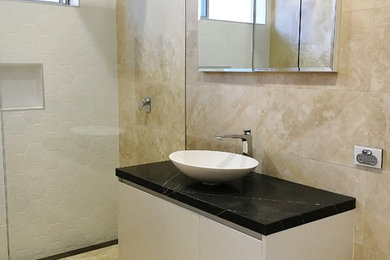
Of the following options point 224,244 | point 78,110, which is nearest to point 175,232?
point 224,244

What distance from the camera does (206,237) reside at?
190cm

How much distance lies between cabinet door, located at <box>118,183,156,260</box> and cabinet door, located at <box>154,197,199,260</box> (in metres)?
0.07

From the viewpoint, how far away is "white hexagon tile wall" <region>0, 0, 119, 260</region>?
2.99 metres

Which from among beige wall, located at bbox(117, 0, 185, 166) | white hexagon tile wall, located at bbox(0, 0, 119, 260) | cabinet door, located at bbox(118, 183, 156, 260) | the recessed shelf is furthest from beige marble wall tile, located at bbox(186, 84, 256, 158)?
the recessed shelf

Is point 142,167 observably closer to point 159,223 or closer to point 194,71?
point 159,223

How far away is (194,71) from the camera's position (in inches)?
109

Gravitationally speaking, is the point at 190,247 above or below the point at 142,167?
below

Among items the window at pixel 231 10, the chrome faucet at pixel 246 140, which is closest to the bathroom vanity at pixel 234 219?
the chrome faucet at pixel 246 140

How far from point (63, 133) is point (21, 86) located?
1.39ft

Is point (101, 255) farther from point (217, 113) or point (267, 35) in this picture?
point (267, 35)

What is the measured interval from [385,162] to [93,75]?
2.15 meters

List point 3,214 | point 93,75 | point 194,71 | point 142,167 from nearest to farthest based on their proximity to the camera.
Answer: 1. point 142,167
2. point 194,71
3. point 3,214
4. point 93,75

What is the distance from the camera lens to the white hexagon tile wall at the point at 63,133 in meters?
2.99

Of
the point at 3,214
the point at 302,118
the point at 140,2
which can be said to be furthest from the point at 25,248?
the point at 302,118
